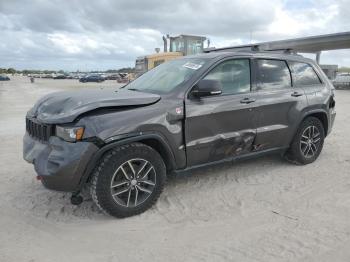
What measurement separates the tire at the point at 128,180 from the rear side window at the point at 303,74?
9.03 feet

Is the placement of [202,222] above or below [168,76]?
below

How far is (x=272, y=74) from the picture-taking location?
5395 millimetres

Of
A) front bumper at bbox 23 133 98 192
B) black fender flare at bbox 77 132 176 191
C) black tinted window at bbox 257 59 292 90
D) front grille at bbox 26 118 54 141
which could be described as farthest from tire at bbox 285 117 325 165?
front grille at bbox 26 118 54 141

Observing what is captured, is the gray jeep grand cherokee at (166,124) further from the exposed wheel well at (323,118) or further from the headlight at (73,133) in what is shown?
the exposed wheel well at (323,118)

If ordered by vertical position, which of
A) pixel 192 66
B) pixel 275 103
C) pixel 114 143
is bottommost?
pixel 114 143

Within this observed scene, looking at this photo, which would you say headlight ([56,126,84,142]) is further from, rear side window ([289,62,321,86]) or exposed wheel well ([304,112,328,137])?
exposed wheel well ([304,112,328,137])

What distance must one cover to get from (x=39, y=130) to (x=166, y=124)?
1365 mm

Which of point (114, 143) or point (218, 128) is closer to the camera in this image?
point (114, 143)

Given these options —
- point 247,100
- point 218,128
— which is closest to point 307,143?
point 247,100

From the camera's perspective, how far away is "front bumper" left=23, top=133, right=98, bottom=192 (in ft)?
12.0

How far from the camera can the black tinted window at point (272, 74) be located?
5.21 meters

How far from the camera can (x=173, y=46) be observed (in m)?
24.2

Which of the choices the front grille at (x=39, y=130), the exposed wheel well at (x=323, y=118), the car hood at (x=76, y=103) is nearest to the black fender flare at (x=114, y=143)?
the car hood at (x=76, y=103)

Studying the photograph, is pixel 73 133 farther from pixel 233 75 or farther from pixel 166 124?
pixel 233 75
